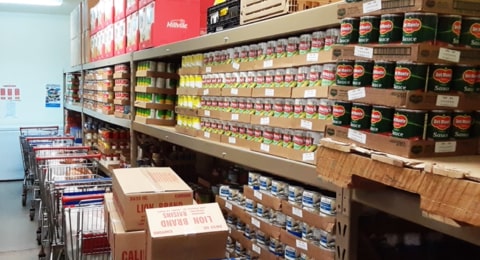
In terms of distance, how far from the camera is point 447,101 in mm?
1107

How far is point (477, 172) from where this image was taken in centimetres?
94

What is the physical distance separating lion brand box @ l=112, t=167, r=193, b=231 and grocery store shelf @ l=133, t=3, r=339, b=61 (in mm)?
703

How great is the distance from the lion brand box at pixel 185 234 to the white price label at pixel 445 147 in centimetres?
81

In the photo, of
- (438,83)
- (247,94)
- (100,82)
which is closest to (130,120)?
(100,82)

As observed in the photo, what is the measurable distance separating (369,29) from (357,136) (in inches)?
10.8

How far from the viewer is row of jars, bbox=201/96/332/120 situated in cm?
164

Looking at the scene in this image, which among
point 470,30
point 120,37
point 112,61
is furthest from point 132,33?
point 470,30

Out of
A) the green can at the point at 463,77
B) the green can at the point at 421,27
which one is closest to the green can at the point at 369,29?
the green can at the point at 421,27

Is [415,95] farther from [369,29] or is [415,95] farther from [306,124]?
[306,124]

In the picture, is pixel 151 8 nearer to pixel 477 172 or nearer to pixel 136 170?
pixel 136 170

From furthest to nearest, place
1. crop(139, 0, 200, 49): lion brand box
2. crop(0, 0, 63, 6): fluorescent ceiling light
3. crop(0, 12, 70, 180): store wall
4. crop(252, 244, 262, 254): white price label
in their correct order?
crop(0, 12, 70, 180): store wall → crop(0, 0, 63, 6): fluorescent ceiling light → crop(139, 0, 200, 49): lion brand box → crop(252, 244, 262, 254): white price label

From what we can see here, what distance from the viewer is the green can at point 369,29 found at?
1179mm

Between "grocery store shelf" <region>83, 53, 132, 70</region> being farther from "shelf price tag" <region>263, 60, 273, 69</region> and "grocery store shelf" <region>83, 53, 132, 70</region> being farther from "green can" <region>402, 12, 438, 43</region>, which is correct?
"green can" <region>402, 12, 438, 43</region>

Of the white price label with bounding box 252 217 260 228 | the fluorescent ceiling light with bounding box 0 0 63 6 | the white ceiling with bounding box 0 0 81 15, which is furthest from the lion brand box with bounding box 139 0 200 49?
the white ceiling with bounding box 0 0 81 15
